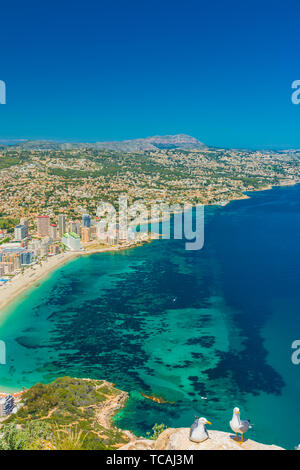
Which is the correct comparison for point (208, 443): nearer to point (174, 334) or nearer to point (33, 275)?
point (174, 334)

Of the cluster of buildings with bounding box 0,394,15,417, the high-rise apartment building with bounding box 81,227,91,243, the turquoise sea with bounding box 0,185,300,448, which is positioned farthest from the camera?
the high-rise apartment building with bounding box 81,227,91,243

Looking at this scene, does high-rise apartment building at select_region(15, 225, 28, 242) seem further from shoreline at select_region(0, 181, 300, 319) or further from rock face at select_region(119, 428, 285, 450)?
rock face at select_region(119, 428, 285, 450)

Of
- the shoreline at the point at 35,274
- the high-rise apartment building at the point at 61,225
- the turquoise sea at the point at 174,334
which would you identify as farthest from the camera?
the high-rise apartment building at the point at 61,225

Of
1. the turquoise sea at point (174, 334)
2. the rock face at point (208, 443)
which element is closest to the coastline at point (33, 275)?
the turquoise sea at point (174, 334)

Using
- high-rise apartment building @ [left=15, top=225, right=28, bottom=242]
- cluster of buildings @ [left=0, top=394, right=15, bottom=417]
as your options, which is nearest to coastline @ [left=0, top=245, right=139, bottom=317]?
high-rise apartment building @ [left=15, top=225, right=28, bottom=242]

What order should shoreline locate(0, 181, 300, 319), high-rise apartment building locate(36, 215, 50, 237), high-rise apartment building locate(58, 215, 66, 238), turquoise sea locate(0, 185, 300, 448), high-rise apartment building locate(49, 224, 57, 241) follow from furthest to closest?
high-rise apartment building locate(58, 215, 66, 238), high-rise apartment building locate(49, 224, 57, 241), high-rise apartment building locate(36, 215, 50, 237), shoreline locate(0, 181, 300, 319), turquoise sea locate(0, 185, 300, 448)

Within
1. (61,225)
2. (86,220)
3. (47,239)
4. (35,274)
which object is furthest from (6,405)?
(61,225)

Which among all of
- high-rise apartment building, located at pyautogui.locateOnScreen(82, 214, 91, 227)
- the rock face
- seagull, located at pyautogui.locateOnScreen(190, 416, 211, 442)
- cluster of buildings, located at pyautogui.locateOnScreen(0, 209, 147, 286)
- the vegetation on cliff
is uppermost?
high-rise apartment building, located at pyautogui.locateOnScreen(82, 214, 91, 227)

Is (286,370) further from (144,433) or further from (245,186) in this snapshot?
(245,186)

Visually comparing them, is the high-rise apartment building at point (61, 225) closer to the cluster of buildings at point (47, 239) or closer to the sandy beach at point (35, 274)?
the cluster of buildings at point (47, 239)

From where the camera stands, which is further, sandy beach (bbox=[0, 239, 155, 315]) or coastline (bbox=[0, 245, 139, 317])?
sandy beach (bbox=[0, 239, 155, 315])
